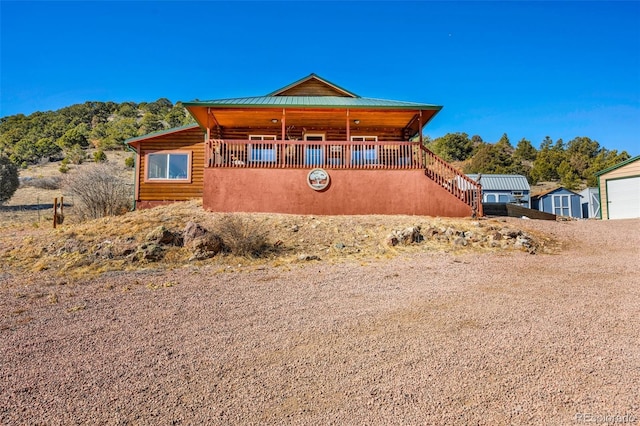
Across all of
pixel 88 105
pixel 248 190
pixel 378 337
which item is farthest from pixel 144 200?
pixel 88 105

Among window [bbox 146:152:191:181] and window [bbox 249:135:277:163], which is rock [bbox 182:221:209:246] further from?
window [bbox 146:152:191:181]

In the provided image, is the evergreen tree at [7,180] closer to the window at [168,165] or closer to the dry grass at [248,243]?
the window at [168,165]

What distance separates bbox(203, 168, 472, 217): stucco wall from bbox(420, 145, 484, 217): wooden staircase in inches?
7.0

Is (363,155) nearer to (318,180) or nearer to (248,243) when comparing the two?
(318,180)

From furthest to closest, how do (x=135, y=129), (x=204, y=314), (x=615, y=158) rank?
(x=135, y=129)
(x=615, y=158)
(x=204, y=314)

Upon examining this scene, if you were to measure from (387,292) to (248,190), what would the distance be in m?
8.15

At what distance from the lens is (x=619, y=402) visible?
2771 mm

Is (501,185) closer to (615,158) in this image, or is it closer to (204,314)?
(615,158)

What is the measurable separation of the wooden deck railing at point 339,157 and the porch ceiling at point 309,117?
53.1 inches

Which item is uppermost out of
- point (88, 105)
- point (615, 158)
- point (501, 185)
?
point (88, 105)

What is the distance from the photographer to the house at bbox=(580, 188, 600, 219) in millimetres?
28156

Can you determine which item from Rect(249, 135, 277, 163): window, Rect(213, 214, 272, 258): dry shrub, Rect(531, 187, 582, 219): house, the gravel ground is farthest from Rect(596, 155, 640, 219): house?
Rect(213, 214, 272, 258): dry shrub

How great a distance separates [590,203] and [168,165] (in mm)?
28055

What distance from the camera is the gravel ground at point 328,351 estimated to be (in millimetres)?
2812
